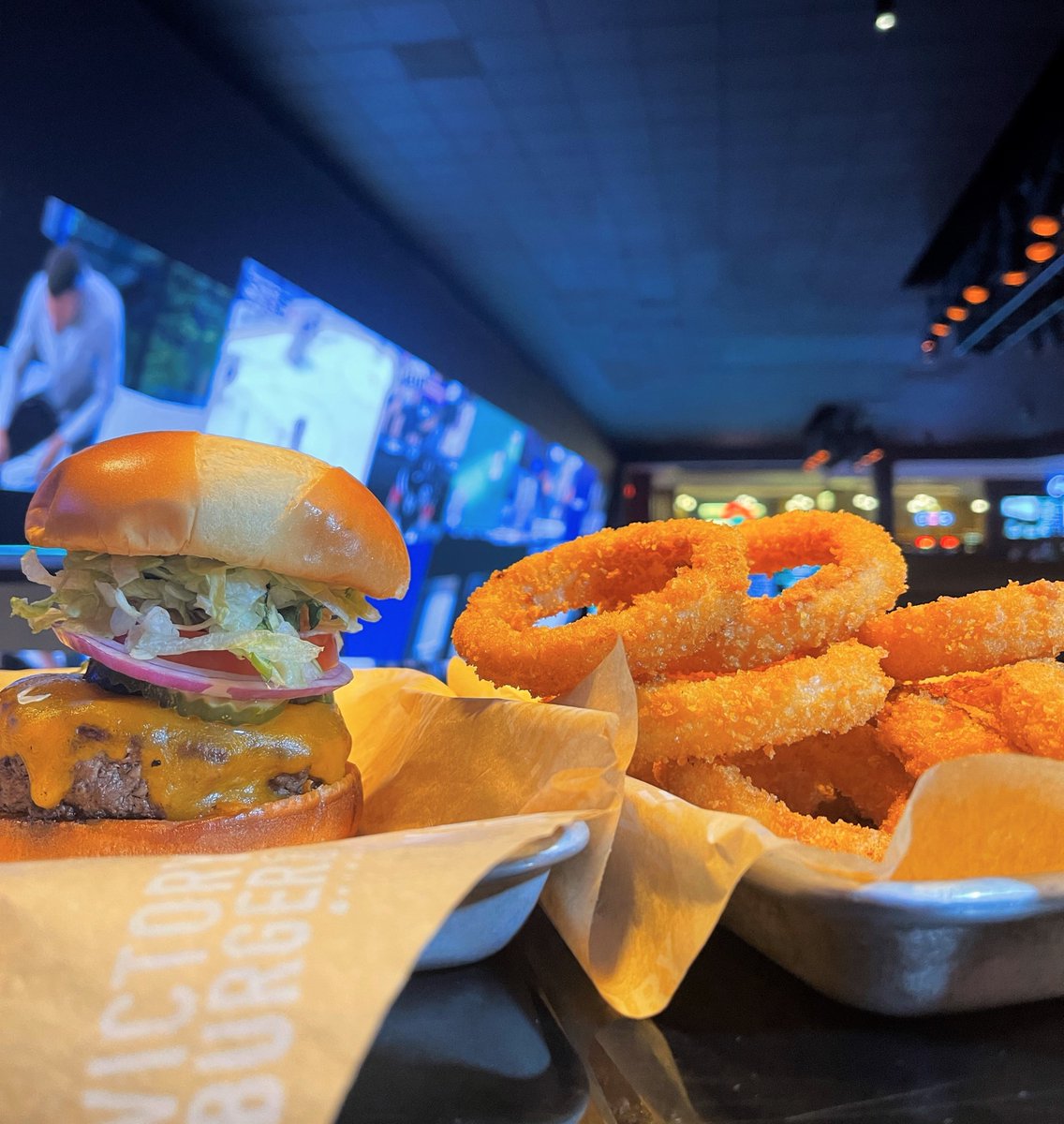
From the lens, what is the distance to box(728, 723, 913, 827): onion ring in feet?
3.99

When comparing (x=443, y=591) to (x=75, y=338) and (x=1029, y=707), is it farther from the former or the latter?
(x=1029, y=707)

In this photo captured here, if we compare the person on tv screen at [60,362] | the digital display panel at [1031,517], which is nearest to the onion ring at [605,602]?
the person on tv screen at [60,362]

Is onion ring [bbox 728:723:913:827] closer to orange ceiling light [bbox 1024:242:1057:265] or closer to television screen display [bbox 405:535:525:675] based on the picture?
orange ceiling light [bbox 1024:242:1057:265]

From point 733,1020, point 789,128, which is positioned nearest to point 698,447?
point 789,128

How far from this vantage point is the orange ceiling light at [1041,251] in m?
5.12

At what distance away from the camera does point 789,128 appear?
16.7 ft

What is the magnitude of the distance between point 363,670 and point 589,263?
599 centimetres

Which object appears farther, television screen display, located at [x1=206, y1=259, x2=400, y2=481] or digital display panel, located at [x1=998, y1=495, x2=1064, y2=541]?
digital display panel, located at [x1=998, y1=495, x2=1064, y2=541]

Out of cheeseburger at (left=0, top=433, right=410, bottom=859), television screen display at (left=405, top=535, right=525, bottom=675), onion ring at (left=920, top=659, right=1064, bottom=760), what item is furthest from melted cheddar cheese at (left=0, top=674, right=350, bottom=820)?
television screen display at (left=405, top=535, right=525, bottom=675)

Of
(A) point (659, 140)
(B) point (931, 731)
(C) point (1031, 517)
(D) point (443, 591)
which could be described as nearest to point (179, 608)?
(B) point (931, 731)

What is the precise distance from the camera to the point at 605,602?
1478mm

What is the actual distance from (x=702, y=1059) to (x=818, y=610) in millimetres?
626

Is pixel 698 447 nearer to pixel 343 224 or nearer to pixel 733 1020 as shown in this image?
pixel 343 224

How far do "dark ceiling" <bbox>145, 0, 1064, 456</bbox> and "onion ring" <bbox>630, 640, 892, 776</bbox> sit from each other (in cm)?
392
